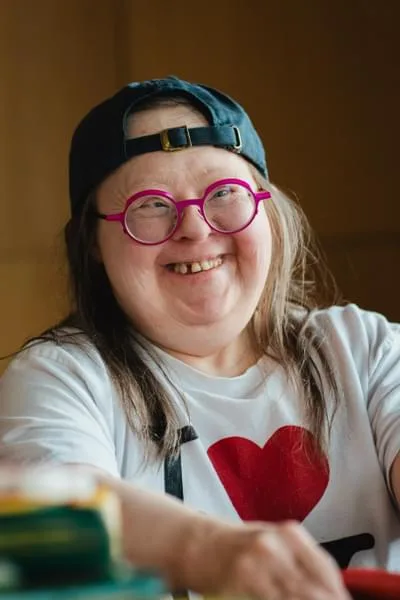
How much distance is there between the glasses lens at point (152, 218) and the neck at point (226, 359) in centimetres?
14

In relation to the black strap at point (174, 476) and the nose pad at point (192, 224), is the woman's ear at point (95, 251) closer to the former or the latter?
the nose pad at point (192, 224)

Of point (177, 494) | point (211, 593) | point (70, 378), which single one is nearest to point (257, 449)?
point (177, 494)

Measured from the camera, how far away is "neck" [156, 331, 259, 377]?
3.76ft

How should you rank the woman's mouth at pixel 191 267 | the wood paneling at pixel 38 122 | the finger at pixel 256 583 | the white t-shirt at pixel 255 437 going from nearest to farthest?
the finger at pixel 256 583 < the white t-shirt at pixel 255 437 < the woman's mouth at pixel 191 267 < the wood paneling at pixel 38 122

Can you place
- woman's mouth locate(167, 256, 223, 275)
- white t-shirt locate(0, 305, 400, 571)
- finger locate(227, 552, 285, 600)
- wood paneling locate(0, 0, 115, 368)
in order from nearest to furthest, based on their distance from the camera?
finger locate(227, 552, 285, 600)
white t-shirt locate(0, 305, 400, 571)
woman's mouth locate(167, 256, 223, 275)
wood paneling locate(0, 0, 115, 368)

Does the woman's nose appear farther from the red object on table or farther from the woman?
the red object on table

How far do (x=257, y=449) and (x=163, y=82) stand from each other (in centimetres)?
41

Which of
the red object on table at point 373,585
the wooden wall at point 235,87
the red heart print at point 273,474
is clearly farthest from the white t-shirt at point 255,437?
the wooden wall at point 235,87

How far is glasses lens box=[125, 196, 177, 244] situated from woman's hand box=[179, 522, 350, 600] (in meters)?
0.54

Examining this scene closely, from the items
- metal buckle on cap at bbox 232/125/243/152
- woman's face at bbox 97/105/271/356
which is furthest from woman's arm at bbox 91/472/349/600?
metal buckle on cap at bbox 232/125/243/152

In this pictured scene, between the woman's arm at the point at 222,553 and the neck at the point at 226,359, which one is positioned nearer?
the woman's arm at the point at 222,553

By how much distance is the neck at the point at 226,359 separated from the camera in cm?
115

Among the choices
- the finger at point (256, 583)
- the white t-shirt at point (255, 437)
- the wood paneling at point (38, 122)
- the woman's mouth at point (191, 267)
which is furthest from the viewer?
the wood paneling at point (38, 122)

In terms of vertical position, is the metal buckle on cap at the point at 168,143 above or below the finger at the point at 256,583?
above
